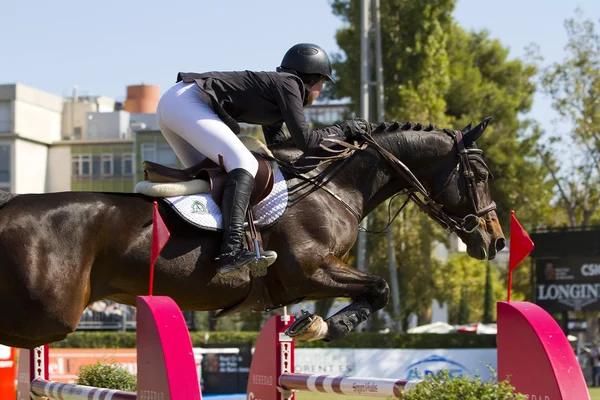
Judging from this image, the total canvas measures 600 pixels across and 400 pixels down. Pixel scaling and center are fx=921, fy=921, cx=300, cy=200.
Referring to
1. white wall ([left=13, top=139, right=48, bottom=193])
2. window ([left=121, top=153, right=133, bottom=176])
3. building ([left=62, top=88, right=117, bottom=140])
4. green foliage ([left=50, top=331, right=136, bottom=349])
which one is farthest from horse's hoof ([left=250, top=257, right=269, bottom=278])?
building ([left=62, top=88, right=117, bottom=140])

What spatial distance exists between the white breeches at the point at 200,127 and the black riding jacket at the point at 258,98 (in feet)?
0.24

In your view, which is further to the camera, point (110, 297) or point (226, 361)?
point (226, 361)

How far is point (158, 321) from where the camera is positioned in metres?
4.32

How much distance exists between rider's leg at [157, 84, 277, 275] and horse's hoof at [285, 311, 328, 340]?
39cm

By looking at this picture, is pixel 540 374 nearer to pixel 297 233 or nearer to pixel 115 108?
pixel 297 233

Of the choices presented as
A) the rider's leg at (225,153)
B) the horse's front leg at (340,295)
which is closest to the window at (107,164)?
the rider's leg at (225,153)

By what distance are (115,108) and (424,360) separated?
157 feet

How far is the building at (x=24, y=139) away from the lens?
164 feet

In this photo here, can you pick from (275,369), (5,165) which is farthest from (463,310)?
(275,369)

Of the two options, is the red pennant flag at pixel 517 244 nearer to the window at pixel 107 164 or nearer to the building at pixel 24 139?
the building at pixel 24 139

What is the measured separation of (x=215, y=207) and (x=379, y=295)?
3.76 feet

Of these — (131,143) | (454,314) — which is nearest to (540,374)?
(454,314)

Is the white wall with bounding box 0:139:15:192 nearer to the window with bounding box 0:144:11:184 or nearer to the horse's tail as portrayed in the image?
the window with bounding box 0:144:11:184

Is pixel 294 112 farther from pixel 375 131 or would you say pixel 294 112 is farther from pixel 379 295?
pixel 379 295
